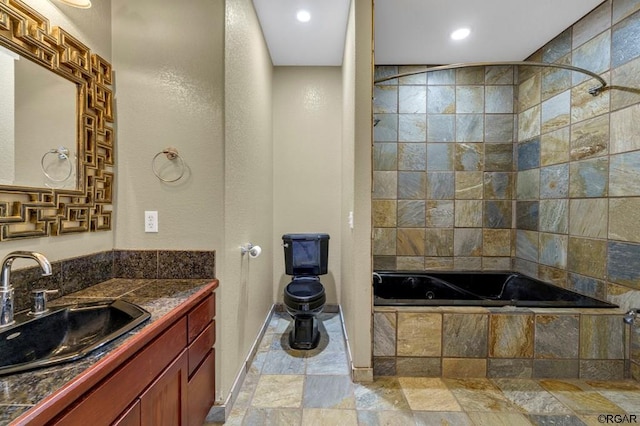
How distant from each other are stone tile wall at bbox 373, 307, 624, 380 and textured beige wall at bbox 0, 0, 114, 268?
1.73m

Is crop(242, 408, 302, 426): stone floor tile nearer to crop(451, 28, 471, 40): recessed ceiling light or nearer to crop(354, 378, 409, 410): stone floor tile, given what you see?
crop(354, 378, 409, 410): stone floor tile

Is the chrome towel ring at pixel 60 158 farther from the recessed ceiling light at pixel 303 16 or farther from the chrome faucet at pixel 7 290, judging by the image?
Result: the recessed ceiling light at pixel 303 16

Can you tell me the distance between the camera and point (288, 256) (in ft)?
8.98

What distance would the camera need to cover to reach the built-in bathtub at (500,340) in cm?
187

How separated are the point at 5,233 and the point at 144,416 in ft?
2.66

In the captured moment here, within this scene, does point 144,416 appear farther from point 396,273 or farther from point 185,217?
point 396,273

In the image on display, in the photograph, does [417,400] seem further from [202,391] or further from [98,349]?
[98,349]

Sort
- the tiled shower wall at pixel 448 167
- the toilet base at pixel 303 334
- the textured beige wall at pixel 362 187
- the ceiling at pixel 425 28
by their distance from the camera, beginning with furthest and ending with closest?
the tiled shower wall at pixel 448 167, the toilet base at pixel 303 334, the ceiling at pixel 425 28, the textured beige wall at pixel 362 187

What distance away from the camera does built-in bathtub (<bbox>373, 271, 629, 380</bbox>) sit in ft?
6.15

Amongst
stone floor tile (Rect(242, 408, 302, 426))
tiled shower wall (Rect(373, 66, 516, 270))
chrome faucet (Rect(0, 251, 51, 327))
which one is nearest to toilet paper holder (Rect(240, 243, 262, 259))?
stone floor tile (Rect(242, 408, 302, 426))

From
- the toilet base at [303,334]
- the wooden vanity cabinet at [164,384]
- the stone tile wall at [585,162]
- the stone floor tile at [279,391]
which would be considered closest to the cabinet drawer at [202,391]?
the wooden vanity cabinet at [164,384]

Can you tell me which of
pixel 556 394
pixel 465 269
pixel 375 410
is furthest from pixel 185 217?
pixel 465 269

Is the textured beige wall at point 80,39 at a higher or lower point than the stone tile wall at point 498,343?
higher

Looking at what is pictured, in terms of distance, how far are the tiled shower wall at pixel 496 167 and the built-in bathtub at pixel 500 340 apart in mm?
384
